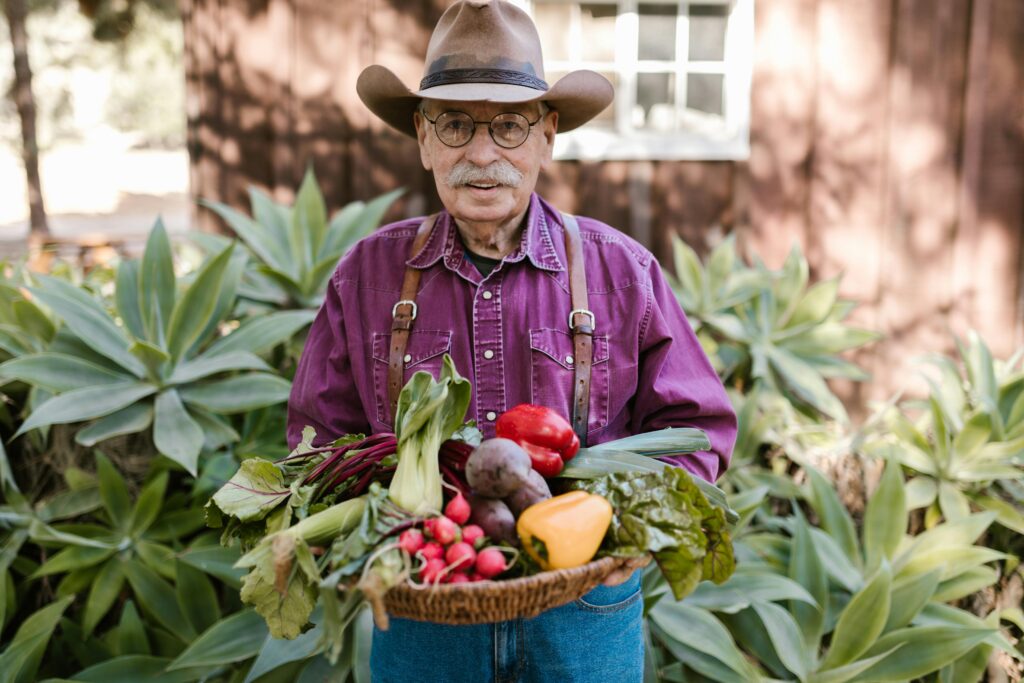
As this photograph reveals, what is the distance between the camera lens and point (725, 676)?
9.45ft

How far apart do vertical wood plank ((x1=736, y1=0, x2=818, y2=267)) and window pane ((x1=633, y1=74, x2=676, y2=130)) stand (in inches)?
19.6

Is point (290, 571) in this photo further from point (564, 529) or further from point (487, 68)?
point (487, 68)

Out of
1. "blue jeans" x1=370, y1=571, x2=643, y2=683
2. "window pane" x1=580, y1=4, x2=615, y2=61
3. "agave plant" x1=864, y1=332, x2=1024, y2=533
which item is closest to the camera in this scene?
"blue jeans" x1=370, y1=571, x2=643, y2=683

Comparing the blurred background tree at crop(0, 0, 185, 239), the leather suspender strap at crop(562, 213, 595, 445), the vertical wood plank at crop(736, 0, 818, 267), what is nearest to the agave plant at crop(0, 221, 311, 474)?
the leather suspender strap at crop(562, 213, 595, 445)

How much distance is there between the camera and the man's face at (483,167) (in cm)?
211

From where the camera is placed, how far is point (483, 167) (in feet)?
6.93

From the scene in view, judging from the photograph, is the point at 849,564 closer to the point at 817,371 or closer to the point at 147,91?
the point at 817,371

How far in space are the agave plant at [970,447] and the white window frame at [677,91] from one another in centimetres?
209

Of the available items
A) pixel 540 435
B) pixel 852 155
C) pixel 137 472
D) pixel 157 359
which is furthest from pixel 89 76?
pixel 540 435

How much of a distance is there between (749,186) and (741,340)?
171 cm

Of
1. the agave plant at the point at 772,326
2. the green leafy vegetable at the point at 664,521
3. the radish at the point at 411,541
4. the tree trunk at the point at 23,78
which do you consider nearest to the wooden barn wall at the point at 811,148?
the agave plant at the point at 772,326

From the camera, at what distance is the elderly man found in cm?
204

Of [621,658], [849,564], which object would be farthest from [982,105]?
[621,658]

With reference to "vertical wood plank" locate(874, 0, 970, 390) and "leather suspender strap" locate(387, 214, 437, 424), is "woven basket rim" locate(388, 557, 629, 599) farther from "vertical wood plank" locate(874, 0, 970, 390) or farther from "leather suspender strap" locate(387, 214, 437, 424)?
"vertical wood plank" locate(874, 0, 970, 390)
